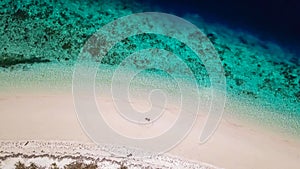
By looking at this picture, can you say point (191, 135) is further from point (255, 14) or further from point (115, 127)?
point (255, 14)

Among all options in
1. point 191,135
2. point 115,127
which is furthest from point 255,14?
point 115,127

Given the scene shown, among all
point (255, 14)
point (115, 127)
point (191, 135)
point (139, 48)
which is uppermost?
point (255, 14)

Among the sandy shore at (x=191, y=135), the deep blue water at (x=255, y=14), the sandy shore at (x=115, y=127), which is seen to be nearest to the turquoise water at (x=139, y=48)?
the deep blue water at (x=255, y=14)

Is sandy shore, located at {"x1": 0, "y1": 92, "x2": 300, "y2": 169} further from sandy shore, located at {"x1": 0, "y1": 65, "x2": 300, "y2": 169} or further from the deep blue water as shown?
the deep blue water

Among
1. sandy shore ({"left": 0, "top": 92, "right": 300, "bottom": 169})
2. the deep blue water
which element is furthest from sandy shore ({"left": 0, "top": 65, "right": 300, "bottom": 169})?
the deep blue water

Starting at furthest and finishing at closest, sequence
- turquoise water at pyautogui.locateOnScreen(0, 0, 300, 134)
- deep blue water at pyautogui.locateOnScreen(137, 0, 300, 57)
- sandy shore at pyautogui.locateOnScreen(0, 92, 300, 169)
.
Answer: deep blue water at pyautogui.locateOnScreen(137, 0, 300, 57)
turquoise water at pyautogui.locateOnScreen(0, 0, 300, 134)
sandy shore at pyautogui.locateOnScreen(0, 92, 300, 169)

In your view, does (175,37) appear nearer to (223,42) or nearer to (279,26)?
(223,42)

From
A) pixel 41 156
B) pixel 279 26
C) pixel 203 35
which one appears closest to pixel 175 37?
pixel 203 35
